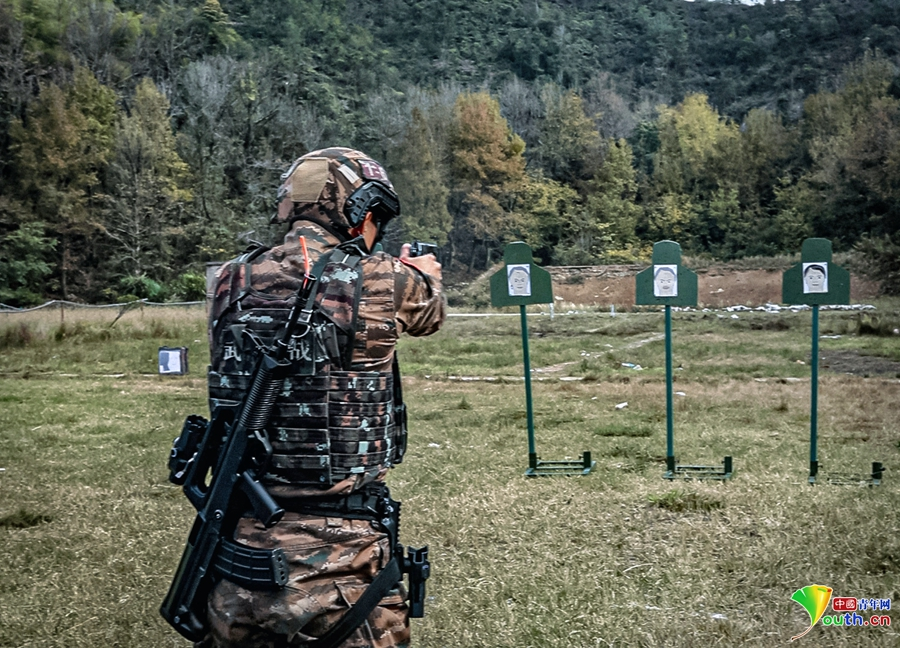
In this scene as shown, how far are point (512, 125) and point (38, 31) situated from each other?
2683 centimetres

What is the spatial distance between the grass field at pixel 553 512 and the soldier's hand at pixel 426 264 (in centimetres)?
196

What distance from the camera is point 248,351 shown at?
2660 millimetres

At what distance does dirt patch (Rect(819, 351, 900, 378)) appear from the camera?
14300 millimetres

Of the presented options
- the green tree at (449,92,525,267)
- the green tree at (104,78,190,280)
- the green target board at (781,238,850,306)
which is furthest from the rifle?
the green tree at (449,92,525,267)

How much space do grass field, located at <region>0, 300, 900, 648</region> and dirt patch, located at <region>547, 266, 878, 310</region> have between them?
2377 centimetres

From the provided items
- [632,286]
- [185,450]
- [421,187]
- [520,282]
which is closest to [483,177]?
[421,187]

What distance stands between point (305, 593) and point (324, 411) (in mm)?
513

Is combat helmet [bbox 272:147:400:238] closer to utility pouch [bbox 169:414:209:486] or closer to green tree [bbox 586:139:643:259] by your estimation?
utility pouch [bbox 169:414:209:486]

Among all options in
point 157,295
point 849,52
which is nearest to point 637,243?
point 157,295

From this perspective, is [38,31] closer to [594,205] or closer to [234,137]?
[234,137]

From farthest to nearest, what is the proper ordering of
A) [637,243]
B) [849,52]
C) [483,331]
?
[849,52] → [637,243] → [483,331]

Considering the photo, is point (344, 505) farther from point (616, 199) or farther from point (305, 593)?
point (616, 199)

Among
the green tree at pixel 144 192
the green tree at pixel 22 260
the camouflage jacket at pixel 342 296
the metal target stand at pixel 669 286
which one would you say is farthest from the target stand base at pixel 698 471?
the green tree at pixel 22 260

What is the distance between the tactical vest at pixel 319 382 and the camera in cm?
262
